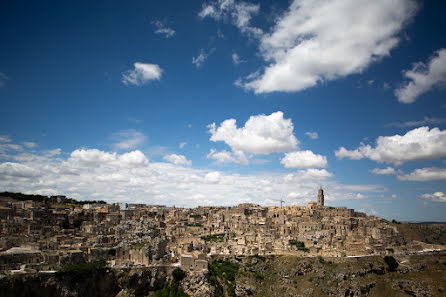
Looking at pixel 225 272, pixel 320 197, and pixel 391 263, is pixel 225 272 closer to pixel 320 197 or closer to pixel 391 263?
pixel 391 263

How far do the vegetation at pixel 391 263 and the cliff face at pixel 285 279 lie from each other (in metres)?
0.14

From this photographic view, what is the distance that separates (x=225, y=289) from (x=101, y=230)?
2235 cm

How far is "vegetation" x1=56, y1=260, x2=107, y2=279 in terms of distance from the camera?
112ft

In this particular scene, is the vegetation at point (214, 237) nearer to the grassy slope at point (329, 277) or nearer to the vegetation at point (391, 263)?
the grassy slope at point (329, 277)

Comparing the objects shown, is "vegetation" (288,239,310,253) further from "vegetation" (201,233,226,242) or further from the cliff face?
"vegetation" (201,233,226,242)

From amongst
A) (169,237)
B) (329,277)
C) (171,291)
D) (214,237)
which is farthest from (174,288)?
(329,277)

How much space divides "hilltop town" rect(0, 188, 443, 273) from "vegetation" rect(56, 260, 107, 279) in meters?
1.20

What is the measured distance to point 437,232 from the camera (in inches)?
2672

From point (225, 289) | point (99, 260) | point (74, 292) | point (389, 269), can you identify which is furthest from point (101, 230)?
point (389, 269)

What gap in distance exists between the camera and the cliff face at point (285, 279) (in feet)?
123

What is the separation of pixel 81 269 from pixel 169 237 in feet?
54.8

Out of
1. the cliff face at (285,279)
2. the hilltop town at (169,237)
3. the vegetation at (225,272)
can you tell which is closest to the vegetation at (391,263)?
the cliff face at (285,279)

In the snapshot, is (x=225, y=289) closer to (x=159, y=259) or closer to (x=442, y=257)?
(x=159, y=259)

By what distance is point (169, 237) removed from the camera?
50.5m
